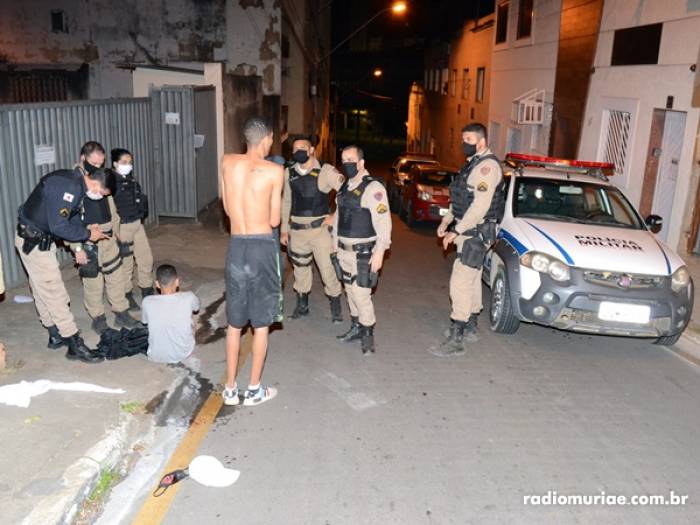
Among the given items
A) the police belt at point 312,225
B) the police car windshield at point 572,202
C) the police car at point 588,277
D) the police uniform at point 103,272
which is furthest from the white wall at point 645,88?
the police uniform at point 103,272

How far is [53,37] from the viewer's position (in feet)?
42.7

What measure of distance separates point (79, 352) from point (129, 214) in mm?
1742

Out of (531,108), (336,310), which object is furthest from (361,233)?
(531,108)

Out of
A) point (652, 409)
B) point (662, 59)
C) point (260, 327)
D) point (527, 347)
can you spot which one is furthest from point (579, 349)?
point (662, 59)

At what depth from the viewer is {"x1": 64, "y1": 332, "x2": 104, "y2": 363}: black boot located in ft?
17.9

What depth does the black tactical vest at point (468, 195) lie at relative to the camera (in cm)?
618

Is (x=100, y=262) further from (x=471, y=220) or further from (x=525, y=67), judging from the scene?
(x=525, y=67)

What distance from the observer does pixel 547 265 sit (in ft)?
20.4

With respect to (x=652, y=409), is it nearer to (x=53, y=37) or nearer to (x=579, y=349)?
(x=579, y=349)

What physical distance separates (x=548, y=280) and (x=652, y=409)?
1.53m

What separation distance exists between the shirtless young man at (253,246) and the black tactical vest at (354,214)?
1.41m

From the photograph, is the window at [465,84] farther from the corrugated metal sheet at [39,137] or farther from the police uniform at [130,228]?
the police uniform at [130,228]

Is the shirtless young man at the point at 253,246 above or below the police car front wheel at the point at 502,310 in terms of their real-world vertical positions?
above

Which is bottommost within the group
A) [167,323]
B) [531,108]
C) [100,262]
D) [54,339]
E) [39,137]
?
[54,339]
